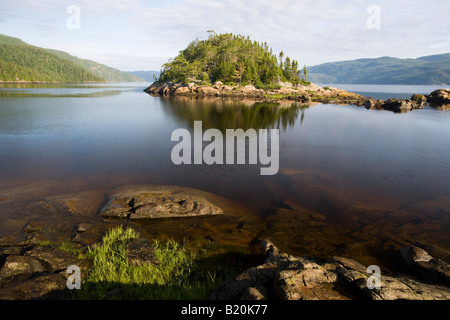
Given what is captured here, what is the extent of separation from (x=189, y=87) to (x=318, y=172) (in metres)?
109

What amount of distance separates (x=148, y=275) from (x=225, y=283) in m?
3.26

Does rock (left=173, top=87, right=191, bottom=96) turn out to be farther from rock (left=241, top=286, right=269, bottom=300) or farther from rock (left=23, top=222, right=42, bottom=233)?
rock (left=241, top=286, right=269, bottom=300)

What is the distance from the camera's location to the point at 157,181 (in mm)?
18875

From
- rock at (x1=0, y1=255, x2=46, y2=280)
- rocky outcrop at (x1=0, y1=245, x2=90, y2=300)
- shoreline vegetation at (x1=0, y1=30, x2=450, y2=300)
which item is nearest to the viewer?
shoreline vegetation at (x1=0, y1=30, x2=450, y2=300)

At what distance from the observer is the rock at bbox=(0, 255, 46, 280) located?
26.4 ft

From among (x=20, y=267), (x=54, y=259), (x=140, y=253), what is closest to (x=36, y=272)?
(x=20, y=267)

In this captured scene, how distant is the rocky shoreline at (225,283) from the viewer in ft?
20.2

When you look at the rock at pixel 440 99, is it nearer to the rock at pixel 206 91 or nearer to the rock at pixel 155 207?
the rock at pixel 206 91

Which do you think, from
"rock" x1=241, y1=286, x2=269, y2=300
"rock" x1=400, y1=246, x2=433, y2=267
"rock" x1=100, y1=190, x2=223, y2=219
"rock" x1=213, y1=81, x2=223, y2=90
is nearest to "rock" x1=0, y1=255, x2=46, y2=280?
"rock" x1=100, y1=190, x2=223, y2=219

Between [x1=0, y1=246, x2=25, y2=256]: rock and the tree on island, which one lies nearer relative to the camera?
[x1=0, y1=246, x2=25, y2=256]: rock

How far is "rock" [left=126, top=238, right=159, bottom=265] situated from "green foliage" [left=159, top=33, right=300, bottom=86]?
127m

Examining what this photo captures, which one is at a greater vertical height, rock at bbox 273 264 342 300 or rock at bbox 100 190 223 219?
rock at bbox 273 264 342 300
